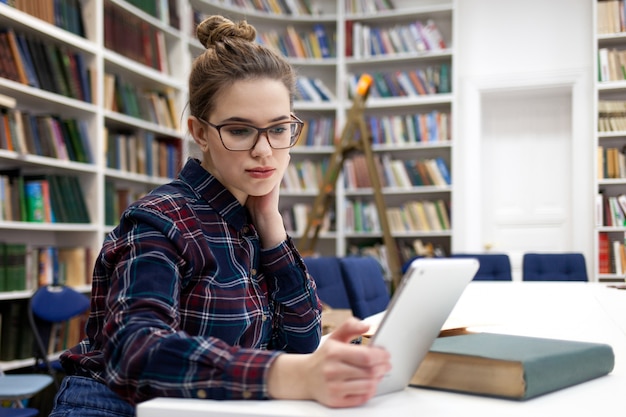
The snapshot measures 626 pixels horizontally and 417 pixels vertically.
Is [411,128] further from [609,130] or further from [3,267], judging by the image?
[3,267]

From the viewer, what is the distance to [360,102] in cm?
531

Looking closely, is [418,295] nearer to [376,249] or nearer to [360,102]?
[360,102]

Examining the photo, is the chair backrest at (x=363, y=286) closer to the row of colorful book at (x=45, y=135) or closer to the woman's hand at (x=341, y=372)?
the woman's hand at (x=341, y=372)

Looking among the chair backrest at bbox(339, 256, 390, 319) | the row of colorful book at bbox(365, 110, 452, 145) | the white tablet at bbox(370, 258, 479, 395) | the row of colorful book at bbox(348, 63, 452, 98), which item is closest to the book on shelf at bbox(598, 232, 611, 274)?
the row of colorful book at bbox(365, 110, 452, 145)

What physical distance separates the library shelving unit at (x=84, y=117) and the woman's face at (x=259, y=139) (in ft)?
8.63

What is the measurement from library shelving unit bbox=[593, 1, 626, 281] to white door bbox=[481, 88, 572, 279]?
0.34 metres

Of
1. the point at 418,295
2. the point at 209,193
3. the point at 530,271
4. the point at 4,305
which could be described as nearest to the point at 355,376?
the point at 418,295

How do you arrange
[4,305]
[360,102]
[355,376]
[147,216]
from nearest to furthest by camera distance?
1. [355,376]
2. [147,216]
3. [4,305]
4. [360,102]

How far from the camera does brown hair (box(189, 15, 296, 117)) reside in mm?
1145

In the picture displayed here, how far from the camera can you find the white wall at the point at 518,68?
546 cm

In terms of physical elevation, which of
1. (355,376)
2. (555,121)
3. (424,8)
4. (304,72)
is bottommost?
(355,376)

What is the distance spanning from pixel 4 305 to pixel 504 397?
3.33 m

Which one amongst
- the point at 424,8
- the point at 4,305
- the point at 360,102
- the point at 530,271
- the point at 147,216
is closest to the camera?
the point at 147,216

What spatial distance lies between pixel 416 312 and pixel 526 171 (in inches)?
212
